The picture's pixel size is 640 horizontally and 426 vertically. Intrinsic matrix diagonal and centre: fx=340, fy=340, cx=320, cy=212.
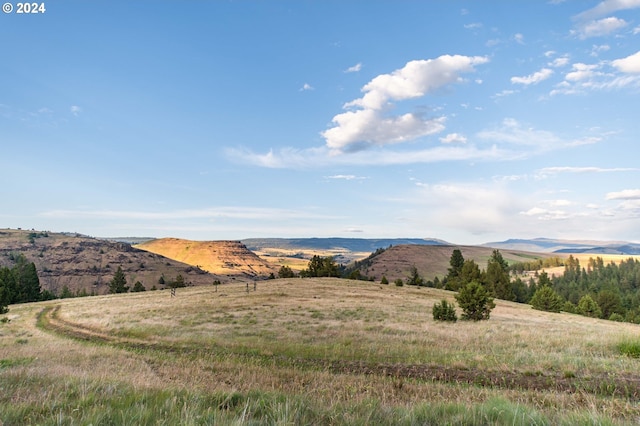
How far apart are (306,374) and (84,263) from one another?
188 meters

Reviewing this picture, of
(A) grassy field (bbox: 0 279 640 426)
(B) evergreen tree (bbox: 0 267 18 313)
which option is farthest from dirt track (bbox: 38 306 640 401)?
(B) evergreen tree (bbox: 0 267 18 313)

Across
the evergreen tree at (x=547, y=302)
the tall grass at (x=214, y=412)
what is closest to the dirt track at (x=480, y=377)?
the tall grass at (x=214, y=412)

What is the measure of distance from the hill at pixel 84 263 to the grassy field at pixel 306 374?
131m

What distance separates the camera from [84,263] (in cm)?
16112

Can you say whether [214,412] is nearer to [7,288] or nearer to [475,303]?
[475,303]

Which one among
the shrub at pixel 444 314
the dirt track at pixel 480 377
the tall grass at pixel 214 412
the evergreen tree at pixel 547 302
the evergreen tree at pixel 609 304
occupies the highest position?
the tall grass at pixel 214 412

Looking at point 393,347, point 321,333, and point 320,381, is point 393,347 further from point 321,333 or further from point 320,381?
point 320,381

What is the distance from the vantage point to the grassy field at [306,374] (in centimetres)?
432

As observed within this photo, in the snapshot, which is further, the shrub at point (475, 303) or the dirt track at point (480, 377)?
the shrub at point (475, 303)

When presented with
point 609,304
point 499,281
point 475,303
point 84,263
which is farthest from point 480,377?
point 84,263

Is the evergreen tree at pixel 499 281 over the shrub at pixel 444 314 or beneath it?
beneath

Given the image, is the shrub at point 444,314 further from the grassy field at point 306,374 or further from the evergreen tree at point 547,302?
the evergreen tree at point 547,302

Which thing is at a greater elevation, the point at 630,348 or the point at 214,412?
the point at 214,412

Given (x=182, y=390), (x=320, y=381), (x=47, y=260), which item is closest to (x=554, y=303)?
(x=320, y=381)
